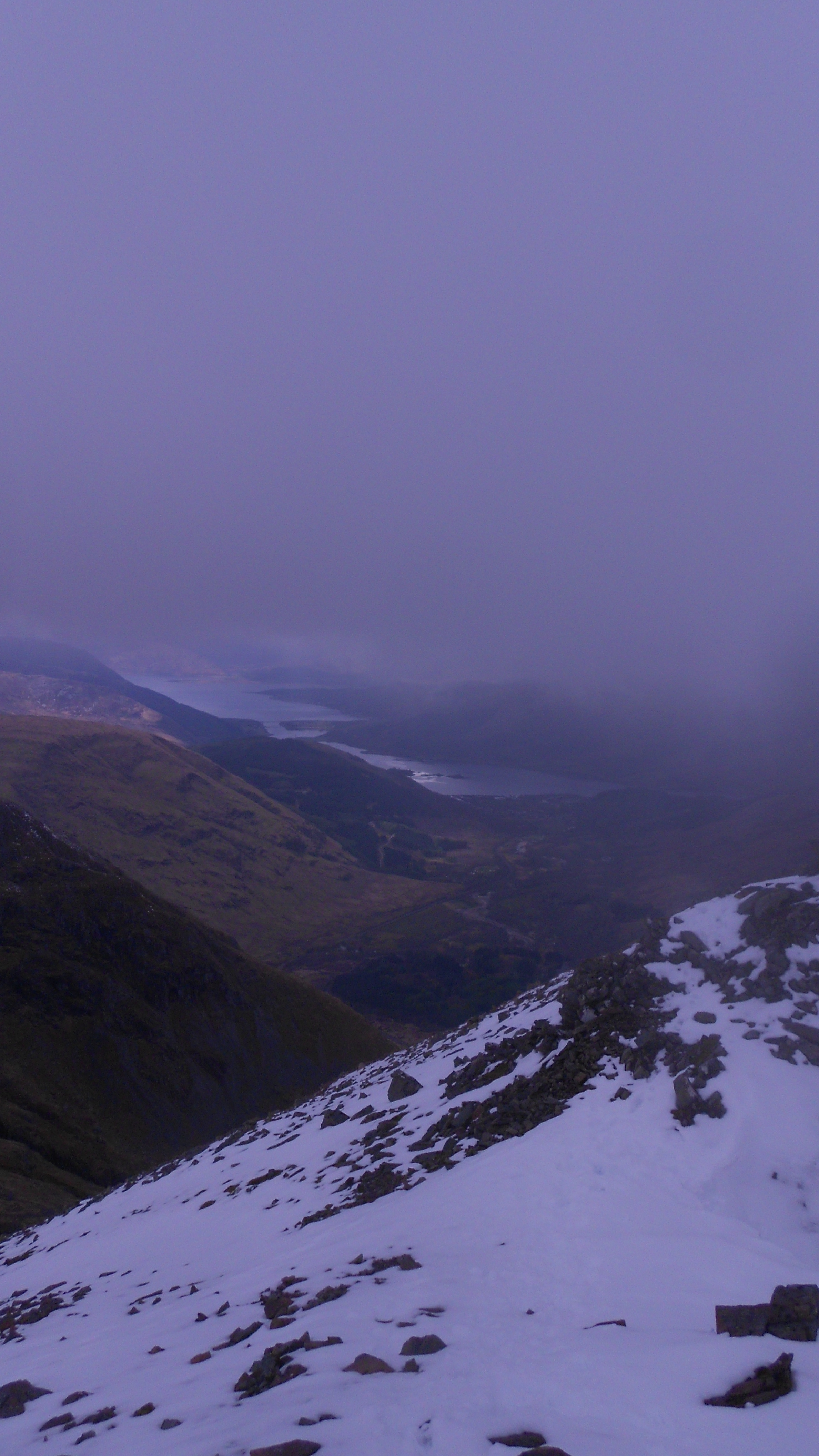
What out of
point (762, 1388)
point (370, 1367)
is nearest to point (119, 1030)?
point (370, 1367)

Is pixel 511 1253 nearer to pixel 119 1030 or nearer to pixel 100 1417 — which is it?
pixel 100 1417

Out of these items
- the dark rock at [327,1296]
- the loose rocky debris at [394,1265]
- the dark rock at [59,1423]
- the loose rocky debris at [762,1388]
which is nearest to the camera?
the loose rocky debris at [762,1388]

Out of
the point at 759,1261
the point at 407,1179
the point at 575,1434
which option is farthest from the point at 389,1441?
the point at 407,1179

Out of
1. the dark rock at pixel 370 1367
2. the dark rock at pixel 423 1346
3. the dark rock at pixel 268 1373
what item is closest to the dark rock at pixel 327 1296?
the dark rock at pixel 268 1373

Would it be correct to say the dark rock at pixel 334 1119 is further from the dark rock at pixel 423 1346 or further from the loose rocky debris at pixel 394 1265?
the dark rock at pixel 423 1346

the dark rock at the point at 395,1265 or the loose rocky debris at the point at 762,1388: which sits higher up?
the loose rocky debris at the point at 762,1388
